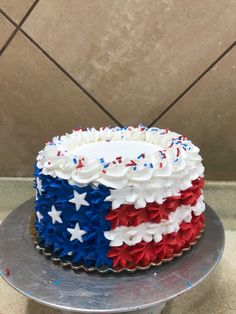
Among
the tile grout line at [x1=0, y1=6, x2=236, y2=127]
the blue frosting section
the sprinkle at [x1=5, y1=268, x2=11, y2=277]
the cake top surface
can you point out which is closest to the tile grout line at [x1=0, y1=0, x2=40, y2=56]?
the tile grout line at [x1=0, y1=6, x2=236, y2=127]

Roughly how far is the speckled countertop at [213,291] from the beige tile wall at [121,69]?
0.09m

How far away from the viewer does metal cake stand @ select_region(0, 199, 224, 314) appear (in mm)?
692

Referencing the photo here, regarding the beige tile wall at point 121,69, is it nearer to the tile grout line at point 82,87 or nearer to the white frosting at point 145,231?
the tile grout line at point 82,87

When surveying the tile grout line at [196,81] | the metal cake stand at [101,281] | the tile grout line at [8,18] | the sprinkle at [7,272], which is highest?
the tile grout line at [196,81]

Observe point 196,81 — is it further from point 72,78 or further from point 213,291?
point 213,291

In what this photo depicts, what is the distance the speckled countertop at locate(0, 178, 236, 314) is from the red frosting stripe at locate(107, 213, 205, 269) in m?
0.22

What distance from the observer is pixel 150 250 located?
2.57ft

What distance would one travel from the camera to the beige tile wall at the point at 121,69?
1.11 meters

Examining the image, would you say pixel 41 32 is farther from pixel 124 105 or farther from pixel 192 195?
pixel 192 195

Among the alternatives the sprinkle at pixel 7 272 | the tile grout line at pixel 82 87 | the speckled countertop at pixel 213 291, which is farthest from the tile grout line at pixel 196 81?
the sprinkle at pixel 7 272

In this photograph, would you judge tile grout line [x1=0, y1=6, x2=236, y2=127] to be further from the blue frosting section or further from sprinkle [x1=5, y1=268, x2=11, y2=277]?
sprinkle [x1=5, y1=268, x2=11, y2=277]

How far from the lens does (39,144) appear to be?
1.27 m

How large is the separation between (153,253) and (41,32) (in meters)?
0.72

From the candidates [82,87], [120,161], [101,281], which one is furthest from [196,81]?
[101,281]
